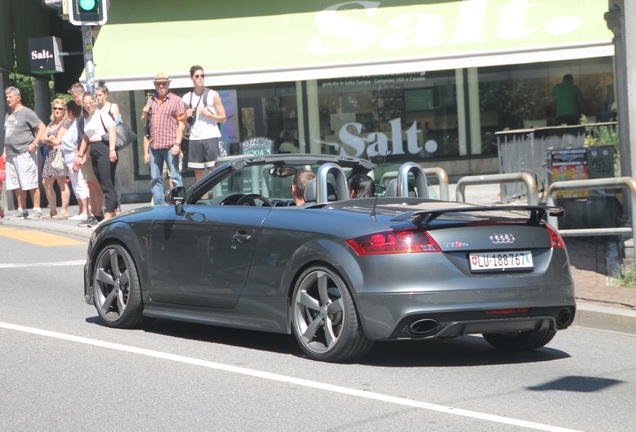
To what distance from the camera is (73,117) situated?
18.5 meters

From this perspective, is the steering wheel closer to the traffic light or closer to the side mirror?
the side mirror

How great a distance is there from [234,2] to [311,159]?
51.6 feet

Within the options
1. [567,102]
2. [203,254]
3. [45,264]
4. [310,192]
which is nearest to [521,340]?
[310,192]

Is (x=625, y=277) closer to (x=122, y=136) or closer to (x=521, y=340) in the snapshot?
(x=521, y=340)

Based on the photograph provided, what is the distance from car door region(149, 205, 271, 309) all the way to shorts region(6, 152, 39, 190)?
10361 millimetres

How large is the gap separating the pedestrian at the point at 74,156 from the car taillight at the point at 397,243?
10692 millimetres

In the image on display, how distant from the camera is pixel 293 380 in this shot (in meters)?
7.51

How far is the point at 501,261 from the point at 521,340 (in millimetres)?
1018

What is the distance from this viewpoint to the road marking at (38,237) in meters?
16.3

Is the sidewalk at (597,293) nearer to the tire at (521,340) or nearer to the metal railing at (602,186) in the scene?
the metal railing at (602,186)

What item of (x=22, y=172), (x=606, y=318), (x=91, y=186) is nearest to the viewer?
(x=606, y=318)

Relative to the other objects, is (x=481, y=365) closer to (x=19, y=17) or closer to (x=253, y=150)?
(x=253, y=150)

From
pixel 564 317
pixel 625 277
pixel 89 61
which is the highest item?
pixel 89 61

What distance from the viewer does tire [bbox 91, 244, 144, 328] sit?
941 centimetres
